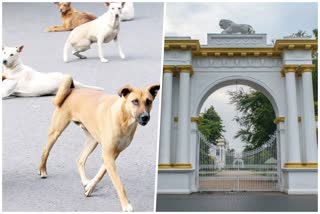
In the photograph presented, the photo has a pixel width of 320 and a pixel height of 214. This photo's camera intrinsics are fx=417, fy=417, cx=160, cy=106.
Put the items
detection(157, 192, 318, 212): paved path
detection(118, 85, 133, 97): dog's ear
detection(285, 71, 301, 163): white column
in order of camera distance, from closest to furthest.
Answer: detection(118, 85, 133, 97): dog's ear → detection(157, 192, 318, 212): paved path → detection(285, 71, 301, 163): white column

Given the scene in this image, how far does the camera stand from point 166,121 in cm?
991

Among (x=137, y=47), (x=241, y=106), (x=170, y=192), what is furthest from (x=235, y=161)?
(x=241, y=106)

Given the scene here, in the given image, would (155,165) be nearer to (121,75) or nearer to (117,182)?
(117,182)

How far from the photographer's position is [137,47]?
577 cm

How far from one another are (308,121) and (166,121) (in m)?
3.31

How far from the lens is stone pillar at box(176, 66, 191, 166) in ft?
32.2

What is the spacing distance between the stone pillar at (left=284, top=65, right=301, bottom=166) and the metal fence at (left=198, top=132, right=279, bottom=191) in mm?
488

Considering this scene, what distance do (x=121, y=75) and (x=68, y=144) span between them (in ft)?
3.84

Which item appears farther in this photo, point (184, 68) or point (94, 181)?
point (184, 68)

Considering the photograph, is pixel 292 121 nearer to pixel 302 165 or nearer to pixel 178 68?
pixel 302 165

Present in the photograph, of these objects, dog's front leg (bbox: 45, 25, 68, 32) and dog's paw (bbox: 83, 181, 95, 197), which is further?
dog's front leg (bbox: 45, 25, 68, 32)

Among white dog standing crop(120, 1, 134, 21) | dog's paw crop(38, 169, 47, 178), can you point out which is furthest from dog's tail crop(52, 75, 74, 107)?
white dog standing crop(120, 1, 134, 21)

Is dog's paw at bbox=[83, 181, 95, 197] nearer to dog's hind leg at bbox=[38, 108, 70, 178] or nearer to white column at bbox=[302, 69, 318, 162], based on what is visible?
dog's hind leg at bbox=[38, 108, 70, 178]

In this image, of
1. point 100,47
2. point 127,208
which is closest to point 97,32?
point 100,47
